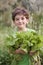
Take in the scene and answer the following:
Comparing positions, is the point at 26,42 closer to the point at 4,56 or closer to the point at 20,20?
the point at 20,20

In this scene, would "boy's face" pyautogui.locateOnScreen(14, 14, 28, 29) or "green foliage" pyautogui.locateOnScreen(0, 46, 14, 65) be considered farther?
"green foliage" pyautogui.locateOnScreen(0, 46, 14, 65)

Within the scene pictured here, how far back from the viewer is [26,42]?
319 centimetres

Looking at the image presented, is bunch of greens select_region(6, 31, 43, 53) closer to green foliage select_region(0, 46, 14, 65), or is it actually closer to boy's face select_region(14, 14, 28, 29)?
boy's face select_region(14, 14, 28, 29)

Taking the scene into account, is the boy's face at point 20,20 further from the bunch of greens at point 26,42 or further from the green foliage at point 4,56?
the green foliage at point 4,56

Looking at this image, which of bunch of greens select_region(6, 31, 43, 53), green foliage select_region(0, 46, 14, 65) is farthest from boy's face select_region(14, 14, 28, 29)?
green foliage select_region(0, 46, 14, 65)

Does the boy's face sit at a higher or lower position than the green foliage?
higher

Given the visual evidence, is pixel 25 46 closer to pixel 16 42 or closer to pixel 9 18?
pixel 16 42

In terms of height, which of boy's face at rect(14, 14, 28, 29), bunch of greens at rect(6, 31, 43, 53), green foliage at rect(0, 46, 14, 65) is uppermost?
boy's face at rect(14, 14, 28, 29)

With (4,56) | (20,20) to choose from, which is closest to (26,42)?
(20,20)

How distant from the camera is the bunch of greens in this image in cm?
319

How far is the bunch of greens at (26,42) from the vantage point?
319 cm

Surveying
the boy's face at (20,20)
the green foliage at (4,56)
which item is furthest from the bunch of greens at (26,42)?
the green foliage at (4,56)

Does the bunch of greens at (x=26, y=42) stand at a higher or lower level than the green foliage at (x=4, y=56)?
higher

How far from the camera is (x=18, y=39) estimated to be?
322cm
